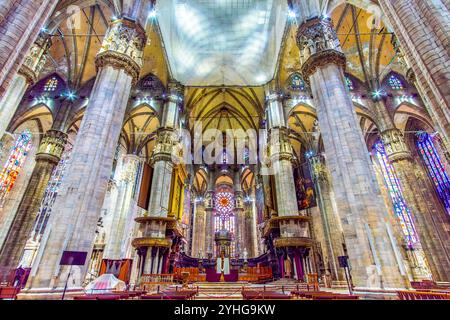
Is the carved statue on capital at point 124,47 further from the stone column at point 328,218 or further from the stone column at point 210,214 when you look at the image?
the stone column at point 210,214

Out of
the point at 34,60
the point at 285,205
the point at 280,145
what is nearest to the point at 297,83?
the point at 280,145

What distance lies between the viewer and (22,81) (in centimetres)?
1142

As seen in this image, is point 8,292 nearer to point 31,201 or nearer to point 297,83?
point 31,201

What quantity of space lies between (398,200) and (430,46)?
20002 millimetres

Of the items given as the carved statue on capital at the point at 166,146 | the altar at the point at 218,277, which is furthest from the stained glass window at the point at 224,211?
the carved statue on capital at the point at 166,146

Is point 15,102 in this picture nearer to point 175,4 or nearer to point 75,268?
point 75,268

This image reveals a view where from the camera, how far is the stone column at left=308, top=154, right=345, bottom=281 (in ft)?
60.8

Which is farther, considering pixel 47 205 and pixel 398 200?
pixel 47 205

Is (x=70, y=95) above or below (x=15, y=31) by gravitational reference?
above

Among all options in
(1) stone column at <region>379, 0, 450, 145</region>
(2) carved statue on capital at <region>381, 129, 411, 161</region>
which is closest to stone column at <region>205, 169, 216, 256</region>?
(2) carved statue on capital at <region>381, 129, 411, 161</region>

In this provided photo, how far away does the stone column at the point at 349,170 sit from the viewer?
24.2 ft

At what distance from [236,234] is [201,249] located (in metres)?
5.82

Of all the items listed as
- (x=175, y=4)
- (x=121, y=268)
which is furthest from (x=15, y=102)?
(x=175, y=4)

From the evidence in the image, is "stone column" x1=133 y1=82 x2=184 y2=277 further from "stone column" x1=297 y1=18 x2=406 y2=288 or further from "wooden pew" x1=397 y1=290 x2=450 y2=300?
"wooden pew" x1=397 y1=290 x2=450 y2=300
